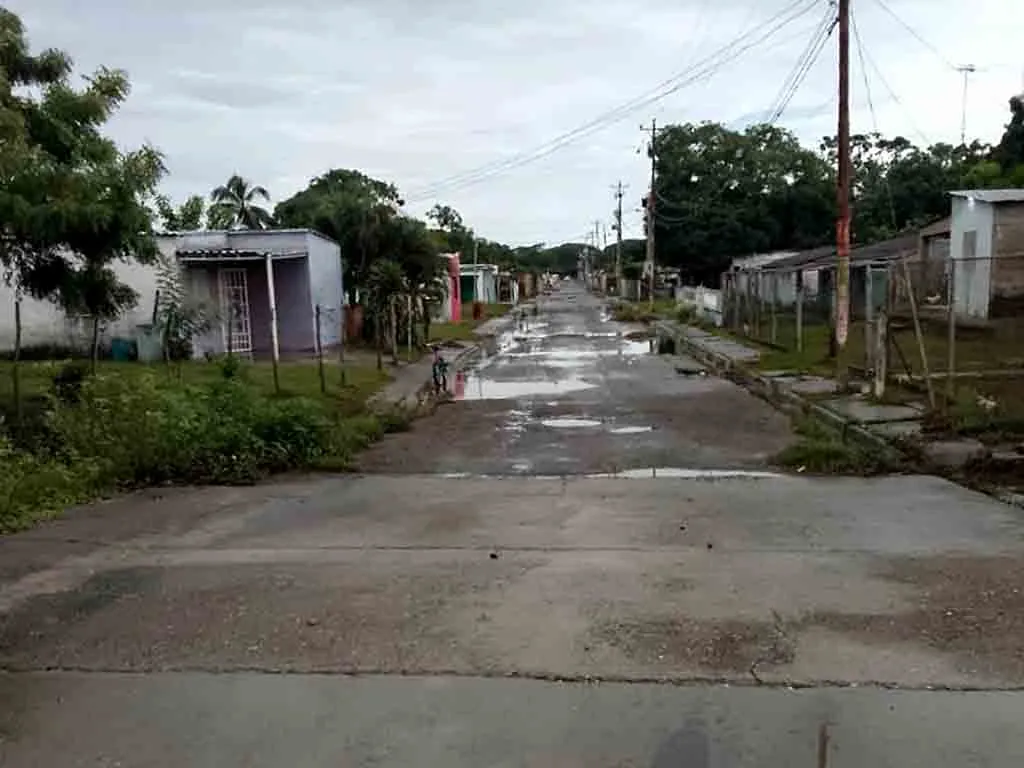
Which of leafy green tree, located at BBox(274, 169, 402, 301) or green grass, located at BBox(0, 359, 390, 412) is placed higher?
leafy green tree, located at BBox(274, 169, 402, 301)

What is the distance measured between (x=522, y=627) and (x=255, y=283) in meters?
23.5

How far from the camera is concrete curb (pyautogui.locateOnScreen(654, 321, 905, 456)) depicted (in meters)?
12.5

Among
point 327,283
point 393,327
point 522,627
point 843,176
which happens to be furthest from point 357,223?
point 522,627

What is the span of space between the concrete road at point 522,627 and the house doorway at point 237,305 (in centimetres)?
1733

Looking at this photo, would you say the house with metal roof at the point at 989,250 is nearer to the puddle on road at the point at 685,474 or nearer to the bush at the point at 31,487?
the puddle on road at the point at 685,474

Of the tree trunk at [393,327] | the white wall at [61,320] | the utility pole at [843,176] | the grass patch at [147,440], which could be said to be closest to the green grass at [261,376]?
the tree trunk at [393,327]

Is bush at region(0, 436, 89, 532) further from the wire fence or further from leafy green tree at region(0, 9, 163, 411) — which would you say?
the wire fence

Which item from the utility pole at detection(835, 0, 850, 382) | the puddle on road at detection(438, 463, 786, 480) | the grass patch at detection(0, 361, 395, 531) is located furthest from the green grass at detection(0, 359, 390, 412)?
the utility pole at detection(835, 0, 850, 382)

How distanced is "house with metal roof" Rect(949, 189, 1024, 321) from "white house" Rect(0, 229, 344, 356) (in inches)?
626

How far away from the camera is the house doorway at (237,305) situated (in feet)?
86.4

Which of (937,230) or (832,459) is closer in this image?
(832,459)

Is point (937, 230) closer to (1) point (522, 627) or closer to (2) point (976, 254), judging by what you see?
(2) point (976, 254)

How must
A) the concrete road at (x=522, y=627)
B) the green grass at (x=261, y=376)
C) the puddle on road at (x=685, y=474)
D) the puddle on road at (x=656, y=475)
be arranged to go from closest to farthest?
1. the concrete road at (x=522, y=627)
2. the puddle on road at (x=656, y=475)
3. the puddle on road at (x=685, y=474)
4. the green grass at (x=261, y=376)

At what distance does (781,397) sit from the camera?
18469 millimetres
